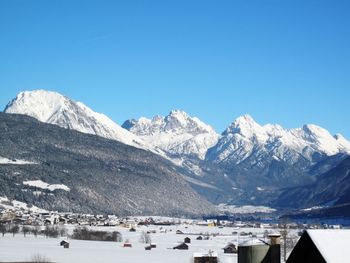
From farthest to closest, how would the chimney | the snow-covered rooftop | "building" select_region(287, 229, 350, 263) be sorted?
the chimney, "building" select_region(287, 229, 350, 263), the snow-covered rooftop

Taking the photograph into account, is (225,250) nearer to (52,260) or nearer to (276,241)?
(52,260)

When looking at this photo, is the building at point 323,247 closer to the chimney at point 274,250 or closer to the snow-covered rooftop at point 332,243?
the snow-covered rooftop at point 332,243

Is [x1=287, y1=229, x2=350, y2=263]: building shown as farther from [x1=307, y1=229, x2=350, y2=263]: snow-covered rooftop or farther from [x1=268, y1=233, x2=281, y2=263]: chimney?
[x1=268, y1=233, x2=281, y2=263]: chimney

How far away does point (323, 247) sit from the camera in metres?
35.8

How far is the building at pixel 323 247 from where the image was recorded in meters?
35.3

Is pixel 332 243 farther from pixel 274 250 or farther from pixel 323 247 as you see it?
pixel 274 250

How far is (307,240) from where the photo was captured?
36844mm

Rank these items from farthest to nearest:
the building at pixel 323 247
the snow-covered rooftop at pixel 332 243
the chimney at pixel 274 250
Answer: the chimney at pixel 274 250, the building at pixel 323 247, the snow-covered rooftop at pixel 332 243

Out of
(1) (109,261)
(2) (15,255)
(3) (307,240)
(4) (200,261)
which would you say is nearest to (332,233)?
(3) (307,240)

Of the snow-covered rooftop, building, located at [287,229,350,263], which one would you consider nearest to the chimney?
building, located at [287,229,350,263]

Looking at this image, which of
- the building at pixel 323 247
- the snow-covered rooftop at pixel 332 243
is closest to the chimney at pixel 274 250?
the building at pixel 323 247

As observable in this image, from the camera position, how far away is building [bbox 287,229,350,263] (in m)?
35.3

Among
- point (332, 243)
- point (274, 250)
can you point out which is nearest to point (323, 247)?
point (332, 243)

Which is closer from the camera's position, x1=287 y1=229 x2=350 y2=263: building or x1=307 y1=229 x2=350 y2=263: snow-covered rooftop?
x1=307 y1=229 x2=350 y2=263: snow-covered rooftop
